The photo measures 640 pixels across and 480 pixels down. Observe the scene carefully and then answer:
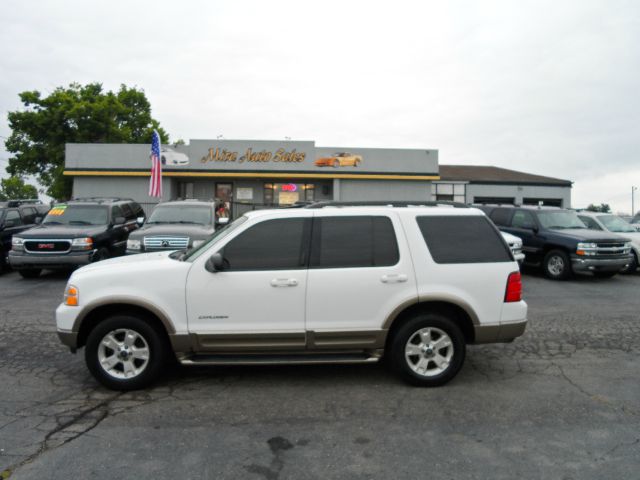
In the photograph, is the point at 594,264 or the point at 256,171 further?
the point at 256,171

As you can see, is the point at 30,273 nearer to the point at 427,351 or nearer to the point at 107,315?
the point at 107,315

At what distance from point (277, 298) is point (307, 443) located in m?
1.41

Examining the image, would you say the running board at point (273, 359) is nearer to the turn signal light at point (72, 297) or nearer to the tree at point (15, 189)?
the turn signal light at point (72, 297)

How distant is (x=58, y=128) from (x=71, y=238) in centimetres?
2750

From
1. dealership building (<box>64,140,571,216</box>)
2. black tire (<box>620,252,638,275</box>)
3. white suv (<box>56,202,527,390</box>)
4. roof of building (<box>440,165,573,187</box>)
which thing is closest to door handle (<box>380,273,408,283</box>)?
white suv (<box>56,202,527,390</box>)

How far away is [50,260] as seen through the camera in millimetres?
11281

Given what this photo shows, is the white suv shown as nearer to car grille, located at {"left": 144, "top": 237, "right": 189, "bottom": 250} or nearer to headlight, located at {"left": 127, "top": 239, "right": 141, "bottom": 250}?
car grille, located at {"left": 144, "top": 237, "right": 189, "bottom": 250}

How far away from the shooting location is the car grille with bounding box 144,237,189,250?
1069 cm

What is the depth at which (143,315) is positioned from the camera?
487 cm

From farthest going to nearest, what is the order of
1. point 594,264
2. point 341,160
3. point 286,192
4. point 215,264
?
point 286,192 → point 341,160 → point 594,264 → point 215,264

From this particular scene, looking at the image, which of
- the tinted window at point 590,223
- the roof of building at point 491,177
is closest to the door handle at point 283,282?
the tinted window at point 590,223

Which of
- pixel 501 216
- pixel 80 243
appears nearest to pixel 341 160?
pixel 501 216

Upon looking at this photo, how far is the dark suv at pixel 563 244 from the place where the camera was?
12000 millimetres

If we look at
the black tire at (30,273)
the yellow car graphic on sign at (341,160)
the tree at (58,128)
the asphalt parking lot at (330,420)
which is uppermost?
the tree at (58,128)
